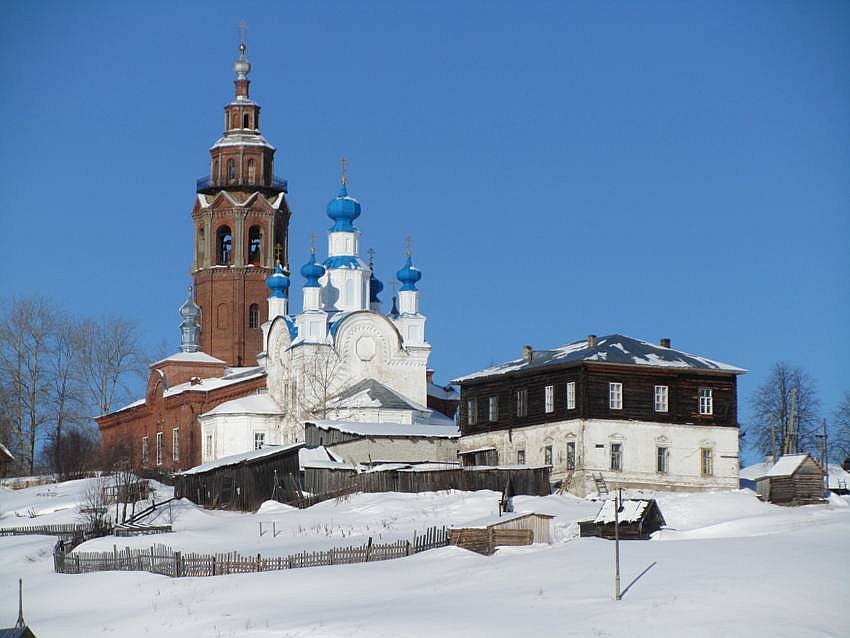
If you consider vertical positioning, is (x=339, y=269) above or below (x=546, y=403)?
above

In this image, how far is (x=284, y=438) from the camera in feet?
229

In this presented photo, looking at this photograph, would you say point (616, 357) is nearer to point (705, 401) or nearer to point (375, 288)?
point (705, 401)

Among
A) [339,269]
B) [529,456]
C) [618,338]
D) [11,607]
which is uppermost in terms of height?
[339,269]

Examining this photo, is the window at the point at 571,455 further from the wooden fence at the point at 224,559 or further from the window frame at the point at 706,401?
the wooden fence at the point at 224,559

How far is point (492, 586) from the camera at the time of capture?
33062mm

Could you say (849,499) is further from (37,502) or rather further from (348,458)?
(37,502)

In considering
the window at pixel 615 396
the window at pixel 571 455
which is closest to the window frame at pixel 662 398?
Result: the window at pixel 615 396

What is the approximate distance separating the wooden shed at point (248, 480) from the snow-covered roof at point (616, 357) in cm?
652

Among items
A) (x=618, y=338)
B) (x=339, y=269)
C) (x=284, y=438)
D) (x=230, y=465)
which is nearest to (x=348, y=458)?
(x=230, y=465)

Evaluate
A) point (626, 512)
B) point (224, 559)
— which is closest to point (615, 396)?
point (626, 512)

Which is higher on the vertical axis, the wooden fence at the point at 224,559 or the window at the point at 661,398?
the window at the point at 661,398

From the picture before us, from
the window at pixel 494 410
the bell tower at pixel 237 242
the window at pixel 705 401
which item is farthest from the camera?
the bell tower at pixel 237 242

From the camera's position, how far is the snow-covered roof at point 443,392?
76.0 meters

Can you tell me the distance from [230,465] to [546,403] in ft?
31.3
